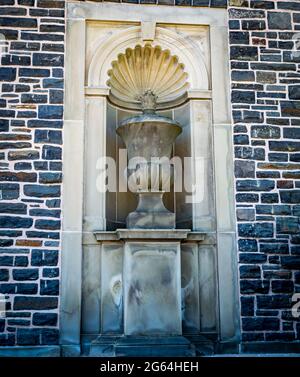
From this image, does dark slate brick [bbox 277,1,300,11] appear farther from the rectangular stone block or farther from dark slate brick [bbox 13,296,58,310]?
dark slate brick [bbox 13,296,58,310]

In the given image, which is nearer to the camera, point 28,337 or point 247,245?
point 28,337

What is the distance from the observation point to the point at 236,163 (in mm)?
5777

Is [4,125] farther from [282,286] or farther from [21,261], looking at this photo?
[282,286]

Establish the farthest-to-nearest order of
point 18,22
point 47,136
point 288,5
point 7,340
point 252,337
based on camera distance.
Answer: point 288,5, point 18,22, point 47,136, point 252,337, point 7,340

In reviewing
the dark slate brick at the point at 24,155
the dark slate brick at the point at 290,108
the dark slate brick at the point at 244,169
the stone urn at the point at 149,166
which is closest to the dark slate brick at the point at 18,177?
the dark slate brick at the point at 24,155

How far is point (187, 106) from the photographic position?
20.1 ft

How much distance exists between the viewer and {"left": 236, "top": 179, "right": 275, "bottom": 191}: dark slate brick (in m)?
5.73

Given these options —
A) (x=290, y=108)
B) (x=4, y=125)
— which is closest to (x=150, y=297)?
(x=4, y=125)

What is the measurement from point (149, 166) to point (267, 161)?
3.83 feet

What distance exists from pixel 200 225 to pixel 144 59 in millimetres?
1873

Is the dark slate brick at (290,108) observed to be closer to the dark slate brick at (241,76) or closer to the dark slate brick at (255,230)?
the dark slate brick at (241,76)

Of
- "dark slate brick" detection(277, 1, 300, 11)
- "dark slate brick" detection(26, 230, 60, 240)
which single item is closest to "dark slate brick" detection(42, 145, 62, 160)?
"dark slate brick" detection(26, 230, 60, 240)

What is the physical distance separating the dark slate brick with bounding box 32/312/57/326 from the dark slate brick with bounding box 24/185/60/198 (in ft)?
3.51

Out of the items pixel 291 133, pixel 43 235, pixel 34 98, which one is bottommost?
pixel 43 235
